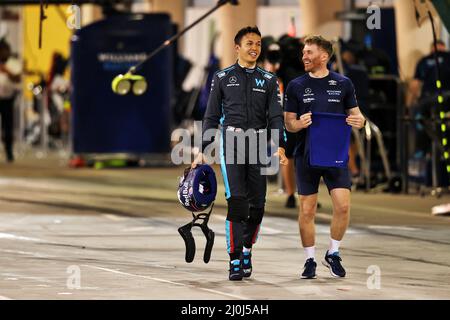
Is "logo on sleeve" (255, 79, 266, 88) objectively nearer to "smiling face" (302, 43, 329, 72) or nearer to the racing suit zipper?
the racing suit zipper

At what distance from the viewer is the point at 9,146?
30.5 metres

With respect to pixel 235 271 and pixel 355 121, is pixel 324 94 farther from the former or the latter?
pixel 235 271

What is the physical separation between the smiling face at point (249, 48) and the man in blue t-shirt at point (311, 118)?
1.25ft

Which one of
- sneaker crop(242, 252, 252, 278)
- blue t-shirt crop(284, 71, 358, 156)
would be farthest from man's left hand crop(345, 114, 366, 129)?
sneaker crop(242, 252, 252, 278)

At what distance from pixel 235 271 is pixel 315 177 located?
40.2 inches

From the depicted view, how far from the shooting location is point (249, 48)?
469 inches

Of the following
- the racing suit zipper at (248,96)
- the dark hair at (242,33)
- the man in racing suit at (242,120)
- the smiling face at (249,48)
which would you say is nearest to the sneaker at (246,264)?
the man in racing suit at (242,120)

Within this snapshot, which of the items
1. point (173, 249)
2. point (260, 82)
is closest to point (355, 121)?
point (260, 82)

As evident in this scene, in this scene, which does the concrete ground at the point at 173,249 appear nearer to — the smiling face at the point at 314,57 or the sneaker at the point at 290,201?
the sneaker at the point at 290,201

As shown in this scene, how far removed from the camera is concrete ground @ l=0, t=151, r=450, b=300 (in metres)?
11.1

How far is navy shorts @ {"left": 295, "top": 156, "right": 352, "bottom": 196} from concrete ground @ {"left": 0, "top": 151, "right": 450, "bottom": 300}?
0.67m

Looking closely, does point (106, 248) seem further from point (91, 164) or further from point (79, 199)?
point (91, 164)

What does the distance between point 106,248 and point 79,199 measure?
632cm

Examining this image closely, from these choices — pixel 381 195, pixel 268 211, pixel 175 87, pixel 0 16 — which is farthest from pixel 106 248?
pixel 0 16
